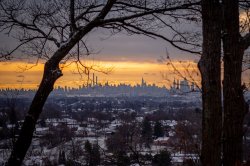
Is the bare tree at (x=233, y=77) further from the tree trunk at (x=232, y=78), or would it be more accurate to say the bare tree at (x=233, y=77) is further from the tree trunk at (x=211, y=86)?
the tree trunk at (x=211, y=86)

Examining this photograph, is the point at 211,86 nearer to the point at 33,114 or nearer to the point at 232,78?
the point at 232,78

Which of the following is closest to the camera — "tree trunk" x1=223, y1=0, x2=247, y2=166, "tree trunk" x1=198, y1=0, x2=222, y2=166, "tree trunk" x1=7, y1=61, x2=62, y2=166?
"tree trunk" x1=198, y1=0, x2=222, y2=166

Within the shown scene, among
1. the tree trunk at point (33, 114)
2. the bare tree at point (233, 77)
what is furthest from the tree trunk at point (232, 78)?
the tree trunk at point (33, 114)

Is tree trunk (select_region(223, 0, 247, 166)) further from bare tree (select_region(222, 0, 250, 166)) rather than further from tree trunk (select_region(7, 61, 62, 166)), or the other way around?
tree trunk (select_region(7, 61, 62, 166))

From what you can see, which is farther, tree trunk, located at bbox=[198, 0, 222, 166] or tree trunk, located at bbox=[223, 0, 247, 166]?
tree trunk, located at bbox=[223, 0, 247, 166]

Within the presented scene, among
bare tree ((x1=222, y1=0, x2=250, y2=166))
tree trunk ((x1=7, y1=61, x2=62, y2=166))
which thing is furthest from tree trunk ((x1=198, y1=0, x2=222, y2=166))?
tree trunk ((x1=7, y1=61, x2=62, y2=166))
